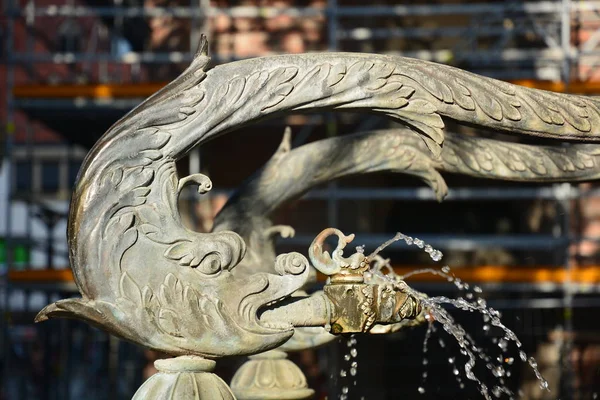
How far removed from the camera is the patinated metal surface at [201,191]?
1.52m

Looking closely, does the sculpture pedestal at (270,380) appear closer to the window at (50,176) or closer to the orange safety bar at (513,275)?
the orange safety bar at (513,275)

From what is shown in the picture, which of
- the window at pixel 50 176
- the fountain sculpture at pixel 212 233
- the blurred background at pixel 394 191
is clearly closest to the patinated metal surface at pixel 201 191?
the fountain sculpture at pixel 212 233

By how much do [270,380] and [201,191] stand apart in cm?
73

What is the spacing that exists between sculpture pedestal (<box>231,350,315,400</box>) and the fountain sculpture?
55 centimetres

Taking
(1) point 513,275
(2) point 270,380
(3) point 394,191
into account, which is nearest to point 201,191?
(2) point 270,380

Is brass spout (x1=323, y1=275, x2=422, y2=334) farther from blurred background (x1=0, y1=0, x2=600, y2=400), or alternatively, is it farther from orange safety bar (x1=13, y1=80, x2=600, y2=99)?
orange safety bar (x1=13, y1=80, x2=600, y2=99)

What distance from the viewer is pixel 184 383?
1.53 m

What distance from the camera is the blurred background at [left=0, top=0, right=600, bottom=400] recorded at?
566 centimetres

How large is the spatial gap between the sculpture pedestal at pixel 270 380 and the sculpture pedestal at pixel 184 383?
617 mm

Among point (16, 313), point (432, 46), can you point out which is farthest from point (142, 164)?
point (16, 313)

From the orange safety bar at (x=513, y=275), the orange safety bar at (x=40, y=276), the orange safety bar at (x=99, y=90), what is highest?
the orange safety bar at (x=99, y=90)

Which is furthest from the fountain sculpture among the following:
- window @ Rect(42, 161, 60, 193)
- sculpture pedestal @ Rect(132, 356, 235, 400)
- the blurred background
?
window @ Rect(42, 161, 60, 193)

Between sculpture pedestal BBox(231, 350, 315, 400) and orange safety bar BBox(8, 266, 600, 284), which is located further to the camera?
orange safety bar BBox(8, 266, 600, 284)

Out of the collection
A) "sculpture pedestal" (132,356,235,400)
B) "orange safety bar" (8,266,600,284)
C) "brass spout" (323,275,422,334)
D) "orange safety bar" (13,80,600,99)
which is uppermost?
"orange safety bar" (13,80,600,99)
